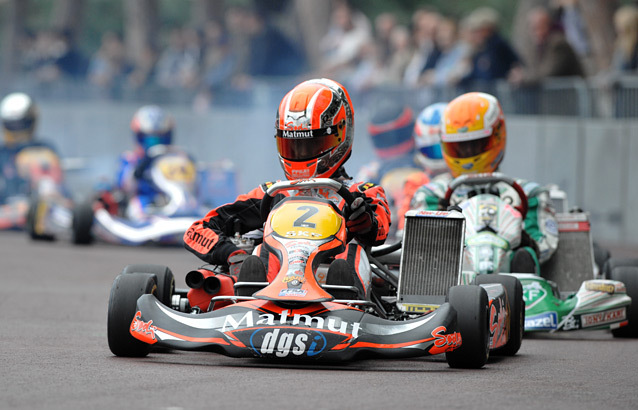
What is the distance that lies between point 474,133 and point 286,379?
421 centimetres

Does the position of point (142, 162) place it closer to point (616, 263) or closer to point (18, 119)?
point (18, 119)

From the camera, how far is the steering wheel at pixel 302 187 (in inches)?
285

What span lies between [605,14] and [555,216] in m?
9.20

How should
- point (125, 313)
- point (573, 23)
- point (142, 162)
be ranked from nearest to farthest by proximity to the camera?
point (125, 313) < point (142, 162) < point (573, 23)

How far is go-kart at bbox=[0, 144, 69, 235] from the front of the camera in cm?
1952

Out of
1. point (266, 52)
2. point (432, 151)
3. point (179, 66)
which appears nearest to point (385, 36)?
point (266, 52)

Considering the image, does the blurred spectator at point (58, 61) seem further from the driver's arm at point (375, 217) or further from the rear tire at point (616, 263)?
the driver's arm at point (375, 217)

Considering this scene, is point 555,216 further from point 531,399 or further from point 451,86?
point 451,86

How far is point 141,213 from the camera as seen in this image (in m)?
17.2

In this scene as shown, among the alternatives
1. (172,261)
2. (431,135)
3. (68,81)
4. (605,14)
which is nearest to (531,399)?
(431,135)

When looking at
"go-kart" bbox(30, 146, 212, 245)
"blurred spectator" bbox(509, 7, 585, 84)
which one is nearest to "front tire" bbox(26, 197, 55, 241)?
"go-kart" bbox(30, 146, 212, 245)

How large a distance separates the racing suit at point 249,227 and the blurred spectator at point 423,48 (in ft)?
33.8

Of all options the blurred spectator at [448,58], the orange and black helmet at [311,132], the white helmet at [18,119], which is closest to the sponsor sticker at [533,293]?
the orange and black helmet at [311,132]

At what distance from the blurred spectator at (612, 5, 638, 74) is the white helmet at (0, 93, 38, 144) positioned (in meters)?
8.88
